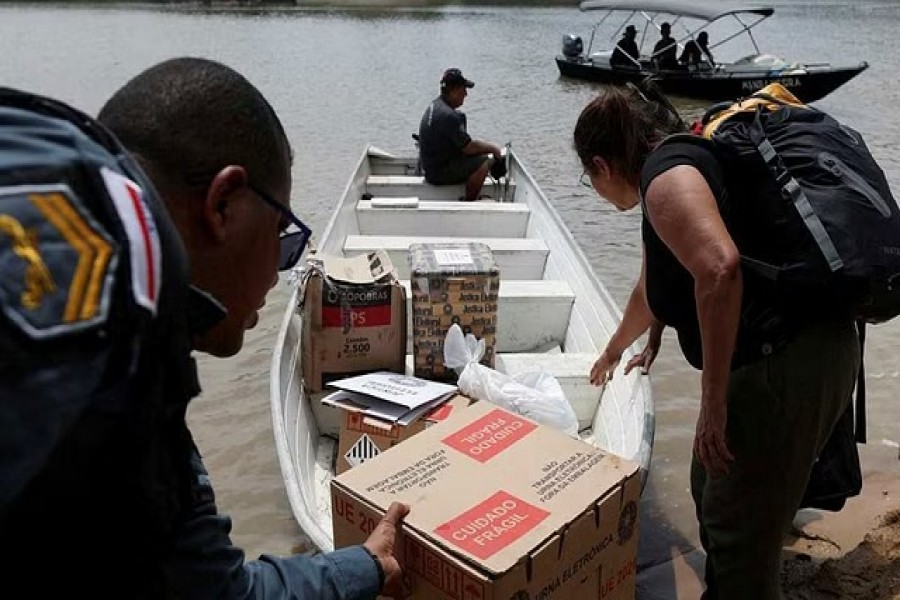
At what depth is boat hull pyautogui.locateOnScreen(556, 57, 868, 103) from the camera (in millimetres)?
15016

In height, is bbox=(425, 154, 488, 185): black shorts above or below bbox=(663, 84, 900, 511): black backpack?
below

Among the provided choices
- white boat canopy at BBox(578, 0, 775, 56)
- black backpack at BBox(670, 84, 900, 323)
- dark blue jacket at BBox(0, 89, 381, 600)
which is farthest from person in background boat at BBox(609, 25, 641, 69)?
dark blue jacket at BBox(0, 89, 381, 600)

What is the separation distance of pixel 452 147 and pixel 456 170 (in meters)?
0.25

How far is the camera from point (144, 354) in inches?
27.7

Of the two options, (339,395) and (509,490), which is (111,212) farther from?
(339,395)

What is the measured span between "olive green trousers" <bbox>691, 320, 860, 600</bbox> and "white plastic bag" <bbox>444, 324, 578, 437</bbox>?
2.63 ft

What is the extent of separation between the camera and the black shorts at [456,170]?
7.59 metres

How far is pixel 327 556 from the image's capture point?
5.12 ft

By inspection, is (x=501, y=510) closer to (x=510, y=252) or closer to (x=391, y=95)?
(x=510, y=252)

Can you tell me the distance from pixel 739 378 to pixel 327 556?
1.29m

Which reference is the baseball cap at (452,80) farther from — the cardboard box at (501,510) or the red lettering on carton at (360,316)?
the cardboard box at (501,510)

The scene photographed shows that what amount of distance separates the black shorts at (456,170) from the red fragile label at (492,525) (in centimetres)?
581

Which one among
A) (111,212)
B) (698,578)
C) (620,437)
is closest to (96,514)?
(111,212)

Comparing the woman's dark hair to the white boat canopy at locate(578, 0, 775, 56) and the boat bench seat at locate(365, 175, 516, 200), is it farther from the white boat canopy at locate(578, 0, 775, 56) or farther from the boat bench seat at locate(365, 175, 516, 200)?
the white boat canopy at locate(578, 0, 775, 56)
